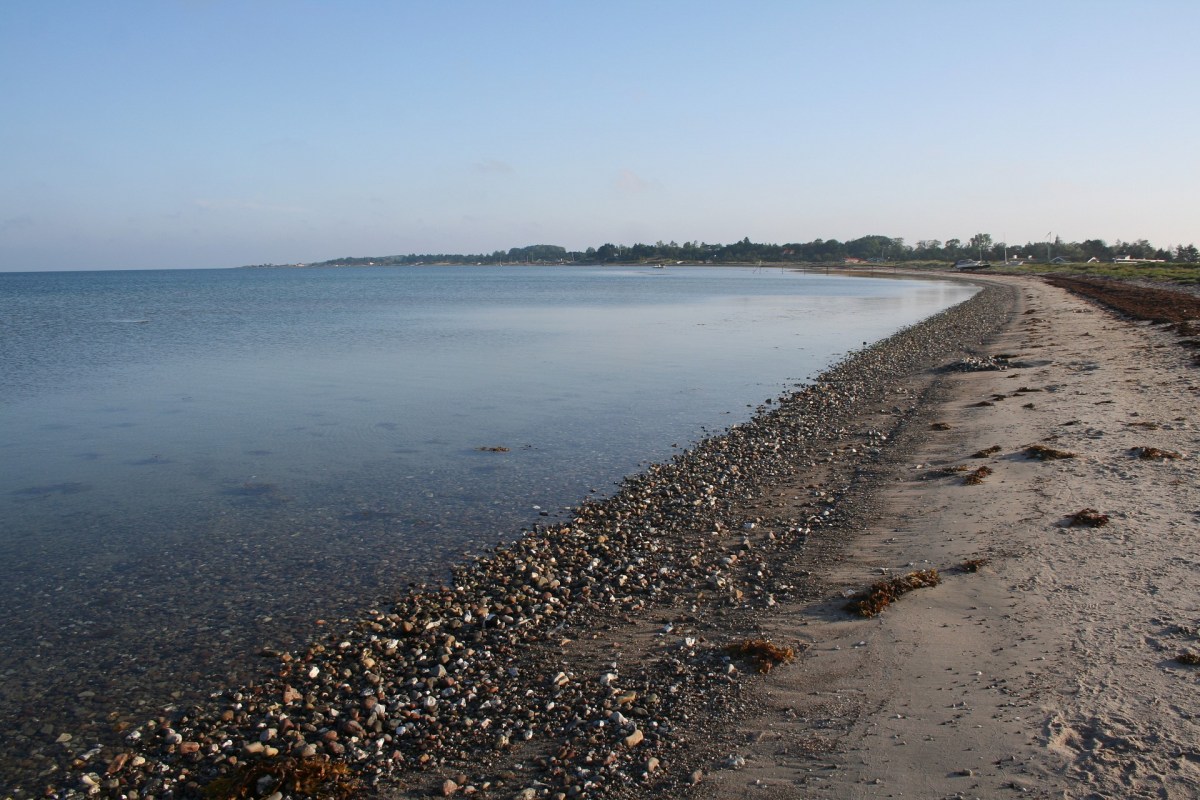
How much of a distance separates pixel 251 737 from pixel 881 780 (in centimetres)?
479

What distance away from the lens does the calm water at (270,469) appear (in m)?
8.80

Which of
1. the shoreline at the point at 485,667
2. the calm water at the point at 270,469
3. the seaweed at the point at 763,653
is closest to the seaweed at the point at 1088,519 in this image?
the shoreline at the point at 485,667

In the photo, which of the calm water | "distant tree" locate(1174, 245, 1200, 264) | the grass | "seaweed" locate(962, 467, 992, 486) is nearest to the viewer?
the calm water

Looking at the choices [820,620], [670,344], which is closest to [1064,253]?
[670,344]

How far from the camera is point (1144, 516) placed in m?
9.88

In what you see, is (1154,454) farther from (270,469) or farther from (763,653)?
(270,469)

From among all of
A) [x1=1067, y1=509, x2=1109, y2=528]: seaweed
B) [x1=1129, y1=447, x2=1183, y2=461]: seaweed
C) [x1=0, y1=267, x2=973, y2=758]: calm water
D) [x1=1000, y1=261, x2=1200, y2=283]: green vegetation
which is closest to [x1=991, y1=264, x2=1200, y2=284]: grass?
[x1=1000, y1=261, x2=1200, y2=283]: green vegetation

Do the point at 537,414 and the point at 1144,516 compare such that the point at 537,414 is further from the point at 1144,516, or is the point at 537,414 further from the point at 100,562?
the point at 1144,516

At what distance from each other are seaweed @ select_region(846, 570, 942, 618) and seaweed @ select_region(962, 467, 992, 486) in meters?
4.00

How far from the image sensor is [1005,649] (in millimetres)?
6953

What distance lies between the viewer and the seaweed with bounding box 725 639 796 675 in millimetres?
7043

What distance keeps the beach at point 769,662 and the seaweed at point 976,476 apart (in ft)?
0.56

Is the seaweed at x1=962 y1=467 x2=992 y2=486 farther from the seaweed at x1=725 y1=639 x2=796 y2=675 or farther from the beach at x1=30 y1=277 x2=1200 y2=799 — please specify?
the seaweed at x1=725 y1=639 x2=796 y2=675

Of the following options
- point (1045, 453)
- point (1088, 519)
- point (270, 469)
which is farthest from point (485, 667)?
point (1045, 453)
